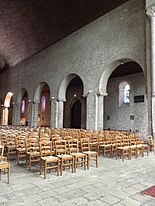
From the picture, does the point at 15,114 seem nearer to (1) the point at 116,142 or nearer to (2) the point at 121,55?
(2) the point at 121,55

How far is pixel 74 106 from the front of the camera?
23.6 m

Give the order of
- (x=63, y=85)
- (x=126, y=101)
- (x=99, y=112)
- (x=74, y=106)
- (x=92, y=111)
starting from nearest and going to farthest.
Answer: (x=99, y=112) < (x=92, y=111) < (x=63, y=85) < (x=126, y=101) < (x=74, y=106)

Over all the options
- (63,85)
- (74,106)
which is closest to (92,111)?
(63,85)

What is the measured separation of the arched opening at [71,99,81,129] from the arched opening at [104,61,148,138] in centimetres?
Answer: 455

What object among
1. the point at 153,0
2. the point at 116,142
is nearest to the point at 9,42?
the point at 153,0

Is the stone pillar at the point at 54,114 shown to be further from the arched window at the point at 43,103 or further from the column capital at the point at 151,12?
the column capital at the point at 151,12

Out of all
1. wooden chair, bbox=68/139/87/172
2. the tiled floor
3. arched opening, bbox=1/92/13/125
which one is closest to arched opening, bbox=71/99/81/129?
arched opening, bbox=1/92/13/125

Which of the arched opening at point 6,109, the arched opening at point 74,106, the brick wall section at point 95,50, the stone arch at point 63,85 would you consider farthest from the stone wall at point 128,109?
the arched opening at point 6,109

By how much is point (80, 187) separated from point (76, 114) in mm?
19459

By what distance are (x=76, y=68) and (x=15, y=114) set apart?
12.2m

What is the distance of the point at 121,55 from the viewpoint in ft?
39.4

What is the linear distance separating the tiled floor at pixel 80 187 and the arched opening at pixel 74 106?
1699 cm

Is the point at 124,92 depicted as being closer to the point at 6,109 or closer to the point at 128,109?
the point at 128,109

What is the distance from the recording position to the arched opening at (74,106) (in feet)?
72.9
